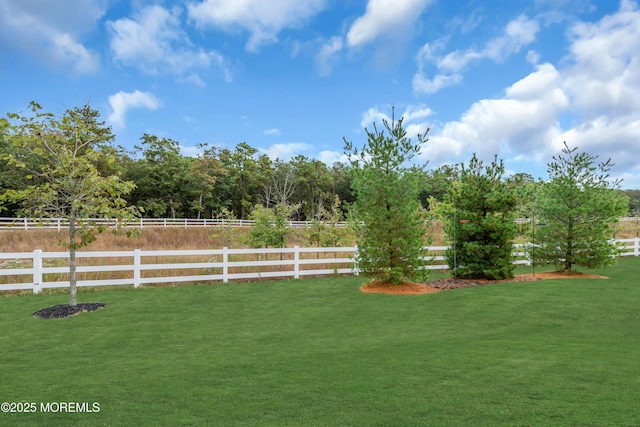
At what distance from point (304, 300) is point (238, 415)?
284 inches

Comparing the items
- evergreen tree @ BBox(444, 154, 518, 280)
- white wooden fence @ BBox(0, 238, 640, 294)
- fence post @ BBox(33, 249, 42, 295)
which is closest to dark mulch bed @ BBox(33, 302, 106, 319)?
white wooden fence @ BBox(0, 238, 640, 294)

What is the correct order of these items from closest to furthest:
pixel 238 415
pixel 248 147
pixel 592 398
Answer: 1. pixel 238 415
2. pixel 592 398
3. pixel 248 147

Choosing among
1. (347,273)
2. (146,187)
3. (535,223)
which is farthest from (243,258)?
(146,187)

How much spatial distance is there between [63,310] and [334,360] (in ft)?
22.7

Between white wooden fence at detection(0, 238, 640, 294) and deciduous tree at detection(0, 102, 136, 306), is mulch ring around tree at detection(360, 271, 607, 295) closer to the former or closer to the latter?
white wooden fence at detection(0, 238, 640, 294)

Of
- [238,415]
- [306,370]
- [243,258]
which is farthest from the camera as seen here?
[243,258]

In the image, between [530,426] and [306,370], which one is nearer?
[530,426]

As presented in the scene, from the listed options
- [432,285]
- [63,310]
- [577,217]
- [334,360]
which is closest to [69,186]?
[63,310]

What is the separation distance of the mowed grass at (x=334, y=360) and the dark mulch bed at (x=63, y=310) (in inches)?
13.0

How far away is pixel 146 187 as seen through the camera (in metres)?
57.2

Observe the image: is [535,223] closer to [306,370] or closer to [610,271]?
[610,271]

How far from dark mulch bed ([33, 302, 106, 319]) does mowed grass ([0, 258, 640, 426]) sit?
330mm

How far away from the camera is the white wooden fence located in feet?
39.8

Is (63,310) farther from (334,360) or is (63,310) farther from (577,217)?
(577,217)
